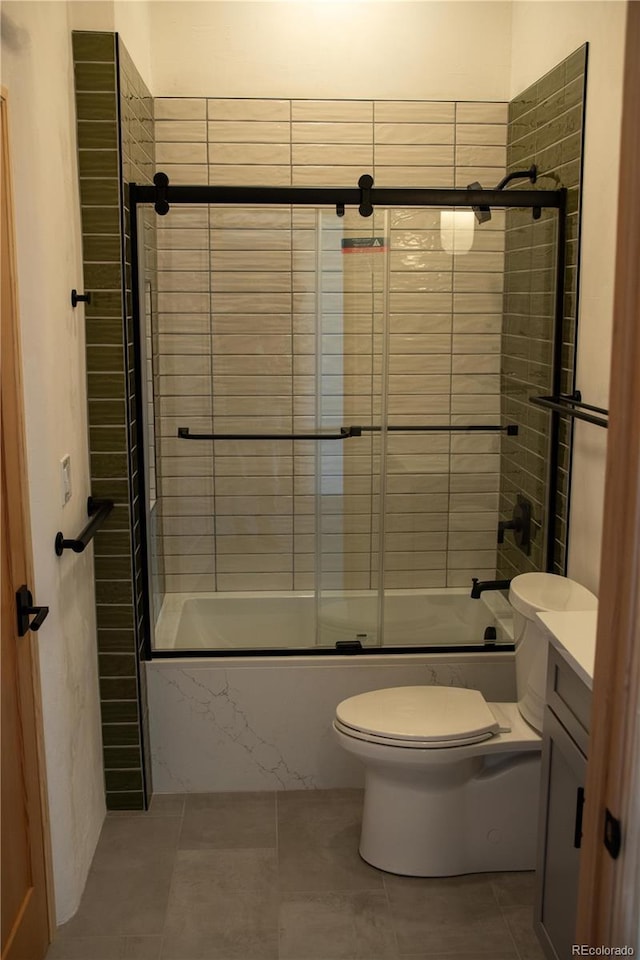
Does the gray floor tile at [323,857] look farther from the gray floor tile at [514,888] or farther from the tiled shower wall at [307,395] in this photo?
the tiled shower wall at [307,395]

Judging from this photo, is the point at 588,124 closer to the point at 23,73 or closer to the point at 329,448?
the point at 329,448

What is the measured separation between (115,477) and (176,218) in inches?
33.5

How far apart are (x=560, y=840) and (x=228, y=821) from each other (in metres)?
1.22

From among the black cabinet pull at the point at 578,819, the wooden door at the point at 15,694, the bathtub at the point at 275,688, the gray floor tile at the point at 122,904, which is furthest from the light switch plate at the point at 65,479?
the black cabinet pull at the point at 578,819

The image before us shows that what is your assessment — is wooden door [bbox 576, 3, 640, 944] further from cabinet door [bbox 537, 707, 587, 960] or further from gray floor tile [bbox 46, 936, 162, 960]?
gray floor tile [bbox 46, 936, 162, 960]

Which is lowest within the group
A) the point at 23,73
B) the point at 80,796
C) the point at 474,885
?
the point at 474,885

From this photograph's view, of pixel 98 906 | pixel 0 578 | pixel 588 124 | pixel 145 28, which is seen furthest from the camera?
pixel 145 28

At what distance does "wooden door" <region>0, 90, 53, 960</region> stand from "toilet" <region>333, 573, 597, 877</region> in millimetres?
866

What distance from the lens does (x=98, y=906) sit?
2521mm

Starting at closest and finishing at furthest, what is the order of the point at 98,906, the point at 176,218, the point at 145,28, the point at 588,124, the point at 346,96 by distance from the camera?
1. the point at 98,906
2. the point at 588,124
3. the point at 176,218
4. the point at 145,28
5. the point at 346,96

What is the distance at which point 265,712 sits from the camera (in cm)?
310

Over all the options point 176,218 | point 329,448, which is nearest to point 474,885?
Answer: point 329,448

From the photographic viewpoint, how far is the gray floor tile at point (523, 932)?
2.35 meters

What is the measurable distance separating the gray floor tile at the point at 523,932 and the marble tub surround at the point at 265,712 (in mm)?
755
